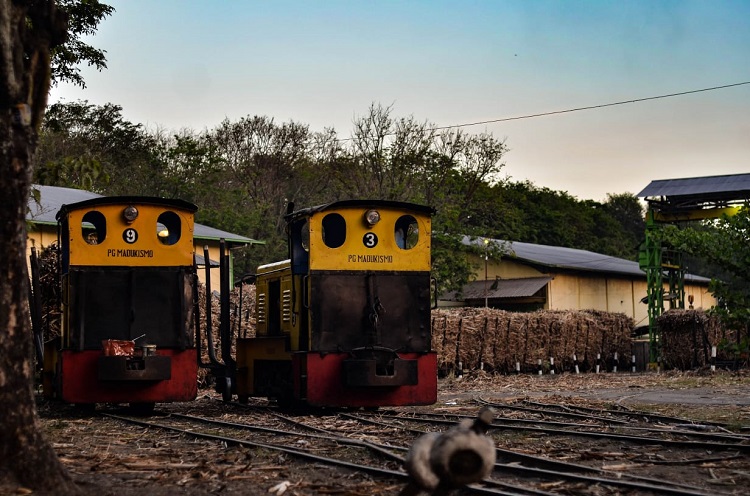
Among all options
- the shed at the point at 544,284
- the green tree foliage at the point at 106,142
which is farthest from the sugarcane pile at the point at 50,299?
the green tree foliage at the point at 106,142

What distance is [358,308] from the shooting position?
55.0 feet

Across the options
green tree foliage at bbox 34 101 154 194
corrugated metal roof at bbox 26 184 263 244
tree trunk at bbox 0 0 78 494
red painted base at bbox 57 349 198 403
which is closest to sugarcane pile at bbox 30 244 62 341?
red painted base at bbox 57 349 198 403

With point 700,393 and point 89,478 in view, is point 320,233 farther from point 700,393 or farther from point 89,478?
point 700,393

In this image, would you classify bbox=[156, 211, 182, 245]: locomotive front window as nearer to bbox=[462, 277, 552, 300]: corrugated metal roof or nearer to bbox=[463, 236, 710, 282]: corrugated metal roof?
bbox=[463, 236, 710, 282]: corrugated metal roof

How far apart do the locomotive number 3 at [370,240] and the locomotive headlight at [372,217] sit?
0.17 meters

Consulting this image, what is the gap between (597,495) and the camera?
27.3 feet

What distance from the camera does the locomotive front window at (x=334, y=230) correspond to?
16922mm

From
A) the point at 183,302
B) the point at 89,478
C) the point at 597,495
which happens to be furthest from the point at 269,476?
the point at 183,302

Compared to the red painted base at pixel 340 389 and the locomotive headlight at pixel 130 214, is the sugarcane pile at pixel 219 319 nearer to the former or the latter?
the locomotive headlight at pixel 130 214

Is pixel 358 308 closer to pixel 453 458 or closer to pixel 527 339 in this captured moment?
pixel 453 458

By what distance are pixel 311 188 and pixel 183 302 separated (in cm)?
4490

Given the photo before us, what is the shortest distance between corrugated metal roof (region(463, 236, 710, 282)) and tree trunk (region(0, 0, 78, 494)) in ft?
128

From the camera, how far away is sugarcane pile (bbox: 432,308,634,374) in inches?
1251

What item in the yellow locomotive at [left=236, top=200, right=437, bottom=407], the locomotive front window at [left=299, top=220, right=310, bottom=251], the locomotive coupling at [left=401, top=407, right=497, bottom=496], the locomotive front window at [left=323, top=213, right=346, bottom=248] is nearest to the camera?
the locomotive coupling at [left=401, top=407, right=497, bottom=496]
